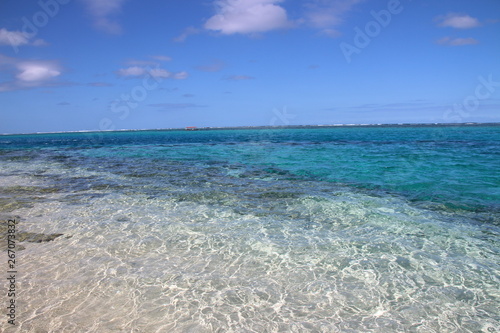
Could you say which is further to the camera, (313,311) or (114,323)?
(313,311)

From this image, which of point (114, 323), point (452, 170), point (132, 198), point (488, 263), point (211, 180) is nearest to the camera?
point (114, 323)

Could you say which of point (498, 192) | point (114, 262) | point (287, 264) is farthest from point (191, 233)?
point (498, 192)

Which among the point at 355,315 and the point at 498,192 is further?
the point at 498,192

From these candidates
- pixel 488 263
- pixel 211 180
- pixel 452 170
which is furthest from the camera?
pixel 452 170

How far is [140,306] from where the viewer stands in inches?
197

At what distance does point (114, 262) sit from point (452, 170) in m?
19.6

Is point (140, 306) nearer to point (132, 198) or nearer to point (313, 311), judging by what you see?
point (313, 311)

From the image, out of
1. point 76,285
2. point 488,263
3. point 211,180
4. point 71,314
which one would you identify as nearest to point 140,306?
point 71,314

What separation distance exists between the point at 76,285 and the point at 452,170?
66.9ft

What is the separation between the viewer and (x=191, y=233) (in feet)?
→ 27.3

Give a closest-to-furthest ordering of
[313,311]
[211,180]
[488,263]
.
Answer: [313,311] → [488,263] → [211,180]

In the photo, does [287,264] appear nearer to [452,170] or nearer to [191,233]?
[191,233]
